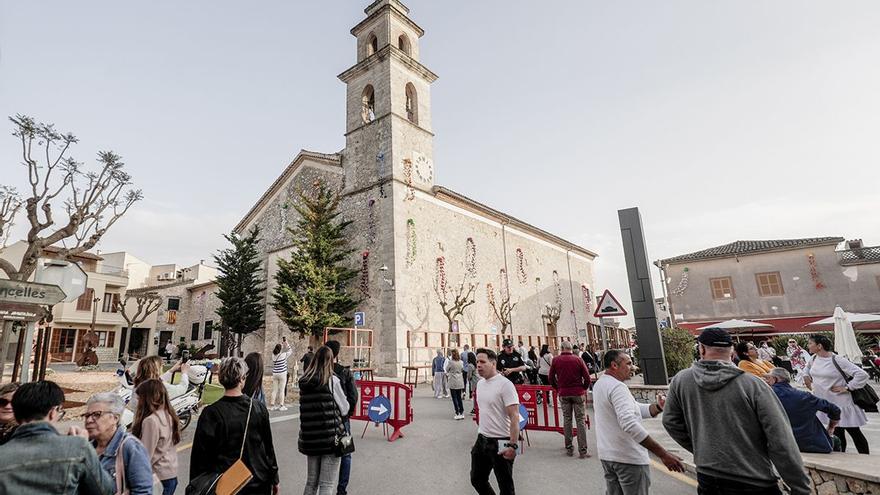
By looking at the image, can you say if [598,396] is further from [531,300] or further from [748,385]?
[531,300]

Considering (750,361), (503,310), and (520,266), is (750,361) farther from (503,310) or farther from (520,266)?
(520,266)

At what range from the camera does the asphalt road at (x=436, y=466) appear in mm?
5148

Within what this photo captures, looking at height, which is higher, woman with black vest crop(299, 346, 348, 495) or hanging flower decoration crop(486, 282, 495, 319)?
hanging flower decoration crop(486, 282, 495, 319)

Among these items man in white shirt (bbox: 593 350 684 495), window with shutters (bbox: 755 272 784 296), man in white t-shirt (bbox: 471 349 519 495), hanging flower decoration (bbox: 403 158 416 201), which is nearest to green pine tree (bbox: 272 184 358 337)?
hanging flower decoration (bbox: 403 158 416 201)

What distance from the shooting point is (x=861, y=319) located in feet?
45.7

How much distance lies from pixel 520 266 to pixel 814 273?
16.9 m

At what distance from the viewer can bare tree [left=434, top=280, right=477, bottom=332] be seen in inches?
807

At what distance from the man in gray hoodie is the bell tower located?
691 inches

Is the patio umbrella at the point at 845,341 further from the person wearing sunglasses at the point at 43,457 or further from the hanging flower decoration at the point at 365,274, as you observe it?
the hanging flower decoration at the point at 365,274

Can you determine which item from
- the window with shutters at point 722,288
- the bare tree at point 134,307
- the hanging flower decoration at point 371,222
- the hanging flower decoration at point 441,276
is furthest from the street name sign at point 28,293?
the bare tree at point 134,307

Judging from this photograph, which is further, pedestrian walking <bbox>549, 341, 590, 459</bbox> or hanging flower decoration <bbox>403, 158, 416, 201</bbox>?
hanging flower decoration <bbox>403, 158, 416, 201</bbox>

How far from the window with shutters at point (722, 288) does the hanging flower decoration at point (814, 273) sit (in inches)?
157

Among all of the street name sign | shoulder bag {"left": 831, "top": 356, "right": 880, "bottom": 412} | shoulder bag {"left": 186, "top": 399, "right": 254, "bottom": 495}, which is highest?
the street name sign

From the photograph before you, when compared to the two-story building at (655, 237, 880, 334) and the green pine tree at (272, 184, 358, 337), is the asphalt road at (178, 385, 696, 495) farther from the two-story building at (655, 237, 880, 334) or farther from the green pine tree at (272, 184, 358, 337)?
the two-story building at (655, 237, 880, 334)
